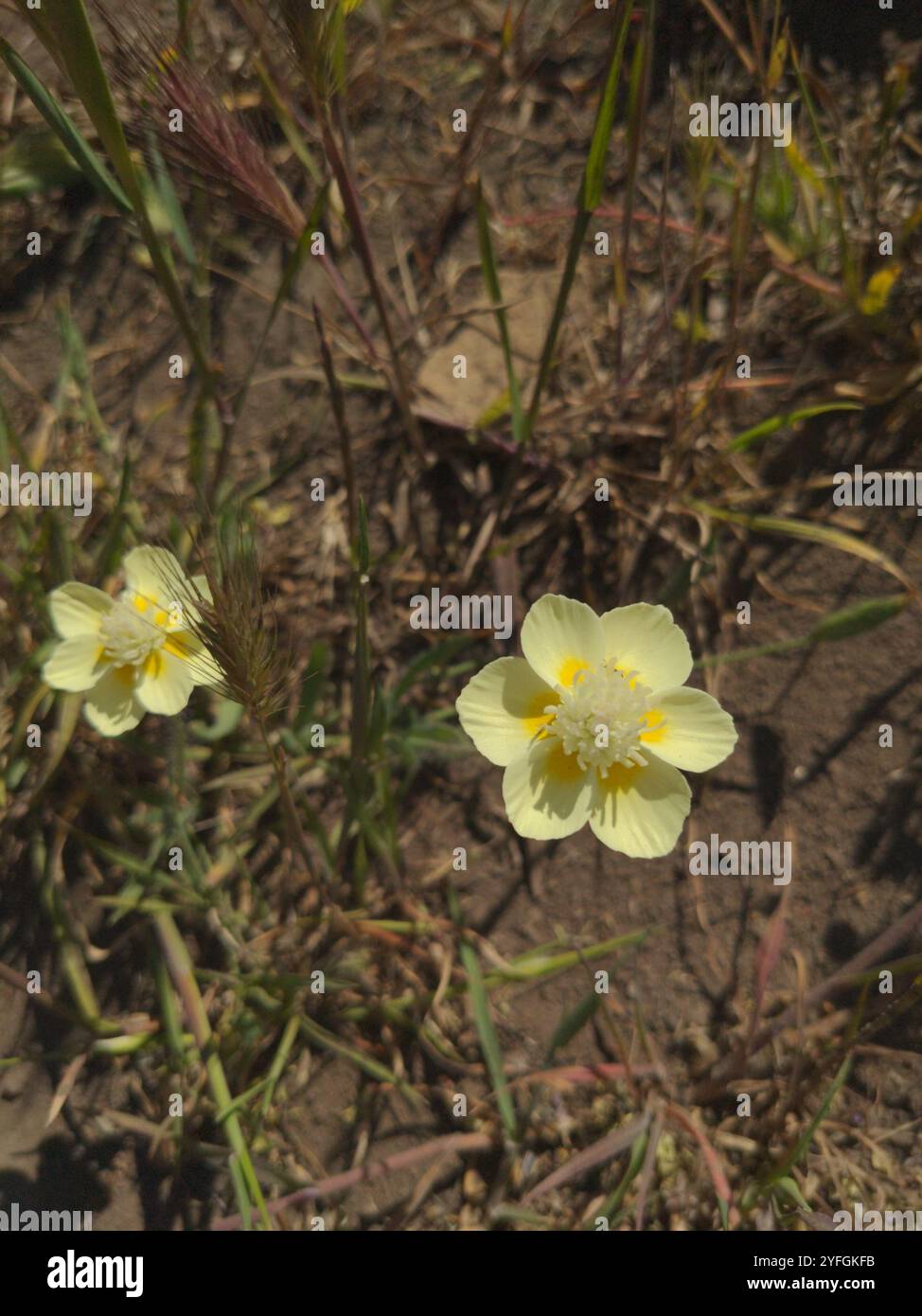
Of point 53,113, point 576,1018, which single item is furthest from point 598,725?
point 53,113

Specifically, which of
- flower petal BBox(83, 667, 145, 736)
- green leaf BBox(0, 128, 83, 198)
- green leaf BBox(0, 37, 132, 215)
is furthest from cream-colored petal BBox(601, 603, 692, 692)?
green leaf BBox(0, 128, 83, 198)

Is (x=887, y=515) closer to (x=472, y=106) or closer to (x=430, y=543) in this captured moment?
(x=430, y=543)

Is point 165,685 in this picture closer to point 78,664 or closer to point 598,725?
point 78,664

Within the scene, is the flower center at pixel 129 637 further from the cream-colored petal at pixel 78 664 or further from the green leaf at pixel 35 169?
the green leaf at pixel 35 169

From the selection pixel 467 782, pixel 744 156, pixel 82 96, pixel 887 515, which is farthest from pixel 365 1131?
pixel 744 156

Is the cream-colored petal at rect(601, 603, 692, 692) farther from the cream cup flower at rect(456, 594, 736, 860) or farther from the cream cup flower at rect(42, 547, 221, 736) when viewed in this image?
the cream cup flower at rect(42, 547, 221, 736)

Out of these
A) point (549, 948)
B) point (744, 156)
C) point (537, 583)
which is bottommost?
point (549, 948)
